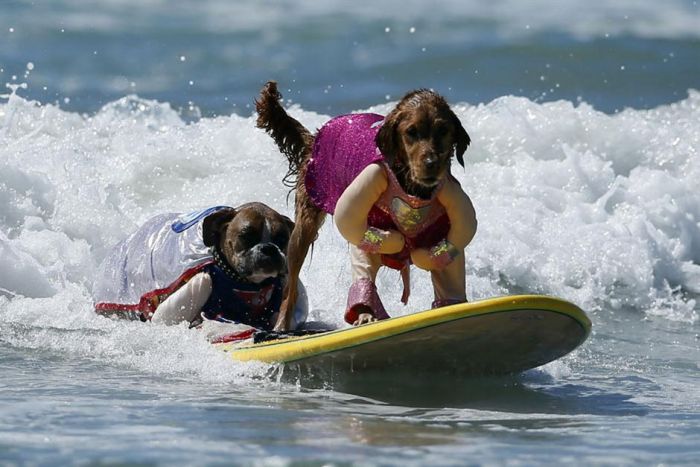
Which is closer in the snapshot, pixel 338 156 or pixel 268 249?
pixel 338 156

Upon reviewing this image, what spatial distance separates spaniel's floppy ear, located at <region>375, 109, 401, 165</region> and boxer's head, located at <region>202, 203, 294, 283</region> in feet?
3.72

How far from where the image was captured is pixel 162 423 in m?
5.26

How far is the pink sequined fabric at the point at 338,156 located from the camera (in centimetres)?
649

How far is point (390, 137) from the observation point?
6.07 m

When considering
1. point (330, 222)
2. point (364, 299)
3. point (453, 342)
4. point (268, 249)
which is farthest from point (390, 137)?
point (330, 222)

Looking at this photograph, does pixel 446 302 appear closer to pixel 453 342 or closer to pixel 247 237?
pixel 453 342

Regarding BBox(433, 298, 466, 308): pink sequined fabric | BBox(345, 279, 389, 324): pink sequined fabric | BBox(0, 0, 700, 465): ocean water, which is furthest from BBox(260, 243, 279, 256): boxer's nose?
BBox(433, 298, 466, 308): pink sequined fabric

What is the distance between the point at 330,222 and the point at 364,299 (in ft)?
13.4

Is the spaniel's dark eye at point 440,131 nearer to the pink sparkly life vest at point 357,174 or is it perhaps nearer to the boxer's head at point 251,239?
the pink sparkly life vest at point 357,174

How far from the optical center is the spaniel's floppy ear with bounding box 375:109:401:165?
606 cm

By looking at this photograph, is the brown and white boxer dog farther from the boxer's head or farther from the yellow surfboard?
the yellow surfboard

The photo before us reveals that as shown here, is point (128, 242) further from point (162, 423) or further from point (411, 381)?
point (162, 423)

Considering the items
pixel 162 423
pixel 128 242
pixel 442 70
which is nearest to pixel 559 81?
pixel 442 70

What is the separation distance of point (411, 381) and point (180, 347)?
4.19 feet
